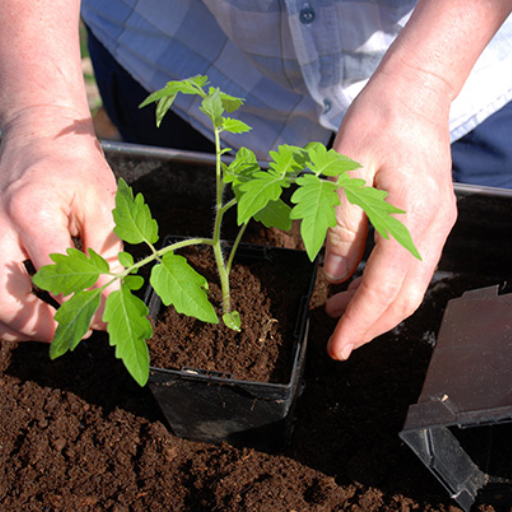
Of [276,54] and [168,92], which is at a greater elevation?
[168,92]

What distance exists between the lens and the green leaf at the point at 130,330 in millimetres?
972

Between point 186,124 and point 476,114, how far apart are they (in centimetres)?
97

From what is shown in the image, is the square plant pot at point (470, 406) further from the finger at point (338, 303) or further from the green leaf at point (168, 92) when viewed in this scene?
the green leaf at point (168, 92)

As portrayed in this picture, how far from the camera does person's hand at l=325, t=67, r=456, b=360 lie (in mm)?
1164

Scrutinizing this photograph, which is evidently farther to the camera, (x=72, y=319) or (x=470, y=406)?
(x=470, y=406)

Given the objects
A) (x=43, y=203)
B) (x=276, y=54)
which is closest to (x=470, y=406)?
(x=43, y=203)

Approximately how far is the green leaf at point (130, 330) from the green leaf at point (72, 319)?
0.11ft

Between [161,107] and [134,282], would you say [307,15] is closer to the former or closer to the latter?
[161,107]

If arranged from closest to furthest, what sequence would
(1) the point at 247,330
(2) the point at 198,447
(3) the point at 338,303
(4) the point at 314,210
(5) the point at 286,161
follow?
(4) the point at 314,210, (5) the point at 286,161, (1) the point at 247,330, (2) the point at 198,447, (3) the point at 338,303

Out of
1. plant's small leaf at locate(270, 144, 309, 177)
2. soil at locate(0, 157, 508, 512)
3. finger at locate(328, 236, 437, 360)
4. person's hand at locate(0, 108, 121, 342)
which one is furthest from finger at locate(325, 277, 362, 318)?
person's hand at locate(0, 108, 121, 342)

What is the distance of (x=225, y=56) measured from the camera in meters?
1.84

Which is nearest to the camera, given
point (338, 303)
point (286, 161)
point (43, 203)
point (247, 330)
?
point (286, 161)

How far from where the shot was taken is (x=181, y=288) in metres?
1.03

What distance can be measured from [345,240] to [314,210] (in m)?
0.30
